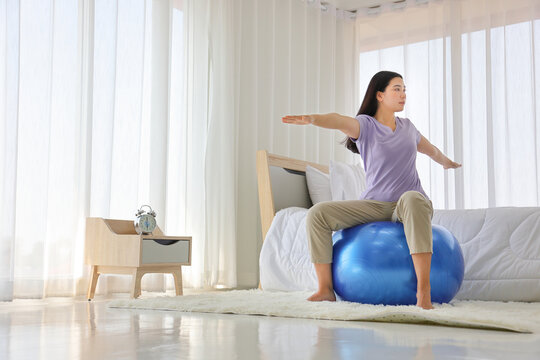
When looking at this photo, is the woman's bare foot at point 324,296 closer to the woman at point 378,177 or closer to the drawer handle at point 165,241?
the woman at point 378,177

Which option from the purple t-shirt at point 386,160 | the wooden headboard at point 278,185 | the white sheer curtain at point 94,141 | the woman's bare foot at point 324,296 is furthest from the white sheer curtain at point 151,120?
the purple t-shirt at point 386,160

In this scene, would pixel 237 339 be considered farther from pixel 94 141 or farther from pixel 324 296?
pixel 94 141

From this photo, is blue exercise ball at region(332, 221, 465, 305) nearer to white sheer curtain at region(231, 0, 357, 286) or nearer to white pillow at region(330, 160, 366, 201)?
white pillow at region(330, 160, 366, 201)

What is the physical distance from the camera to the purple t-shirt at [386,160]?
256 centimetres

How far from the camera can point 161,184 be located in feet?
12.3

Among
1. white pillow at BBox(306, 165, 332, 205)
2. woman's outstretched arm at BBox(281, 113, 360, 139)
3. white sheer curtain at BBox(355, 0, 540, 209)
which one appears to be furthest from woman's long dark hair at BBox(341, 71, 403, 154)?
white sheer curtain at BBox(355, 0, 540, 209)

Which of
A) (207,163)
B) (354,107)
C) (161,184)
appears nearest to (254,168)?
(207,163)

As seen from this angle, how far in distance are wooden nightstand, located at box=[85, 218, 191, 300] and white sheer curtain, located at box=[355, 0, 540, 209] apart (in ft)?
8.18

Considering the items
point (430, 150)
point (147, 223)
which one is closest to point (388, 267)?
point (430, 150)

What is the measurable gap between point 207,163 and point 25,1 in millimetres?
1512

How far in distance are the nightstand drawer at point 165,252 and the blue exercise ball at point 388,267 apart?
1153 mm

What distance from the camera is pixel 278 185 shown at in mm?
3793

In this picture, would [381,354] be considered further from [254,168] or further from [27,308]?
[254,168]

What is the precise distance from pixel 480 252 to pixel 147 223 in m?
1.68
